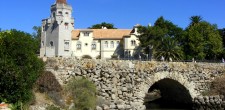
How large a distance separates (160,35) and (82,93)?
4549cm

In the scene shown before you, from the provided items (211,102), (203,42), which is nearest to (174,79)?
(211,102)

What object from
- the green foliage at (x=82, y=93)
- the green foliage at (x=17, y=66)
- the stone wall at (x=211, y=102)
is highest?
the green foliage at (x=17, y=66)

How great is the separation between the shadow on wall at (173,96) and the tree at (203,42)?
68.2 feet

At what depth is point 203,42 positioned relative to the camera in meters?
66.7

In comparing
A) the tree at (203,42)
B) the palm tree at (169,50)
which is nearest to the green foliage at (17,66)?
the palm tree at (169,50)

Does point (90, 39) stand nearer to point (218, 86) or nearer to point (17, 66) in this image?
point (218, 86)

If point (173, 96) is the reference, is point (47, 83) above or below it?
above

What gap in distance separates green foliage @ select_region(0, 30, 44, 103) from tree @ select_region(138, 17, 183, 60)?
147 ft

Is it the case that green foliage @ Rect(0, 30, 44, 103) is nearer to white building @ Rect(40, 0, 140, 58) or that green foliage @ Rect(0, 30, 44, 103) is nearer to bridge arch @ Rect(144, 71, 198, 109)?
bridge arch @ Rect(144, 71, 198, 109)

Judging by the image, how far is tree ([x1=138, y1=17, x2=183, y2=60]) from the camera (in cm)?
7000

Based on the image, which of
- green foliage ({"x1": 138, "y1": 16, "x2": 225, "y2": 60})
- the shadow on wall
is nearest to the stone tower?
green foliage ({"x1": 138, "y1": 16, "x2": 225, "y2": 60})

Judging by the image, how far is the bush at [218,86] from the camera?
124ft

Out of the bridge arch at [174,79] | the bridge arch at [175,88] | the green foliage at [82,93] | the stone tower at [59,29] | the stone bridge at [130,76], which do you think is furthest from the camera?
the stone tower at [59,29]

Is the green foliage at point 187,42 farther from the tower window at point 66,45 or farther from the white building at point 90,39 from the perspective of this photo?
the tower window at point 66,45
